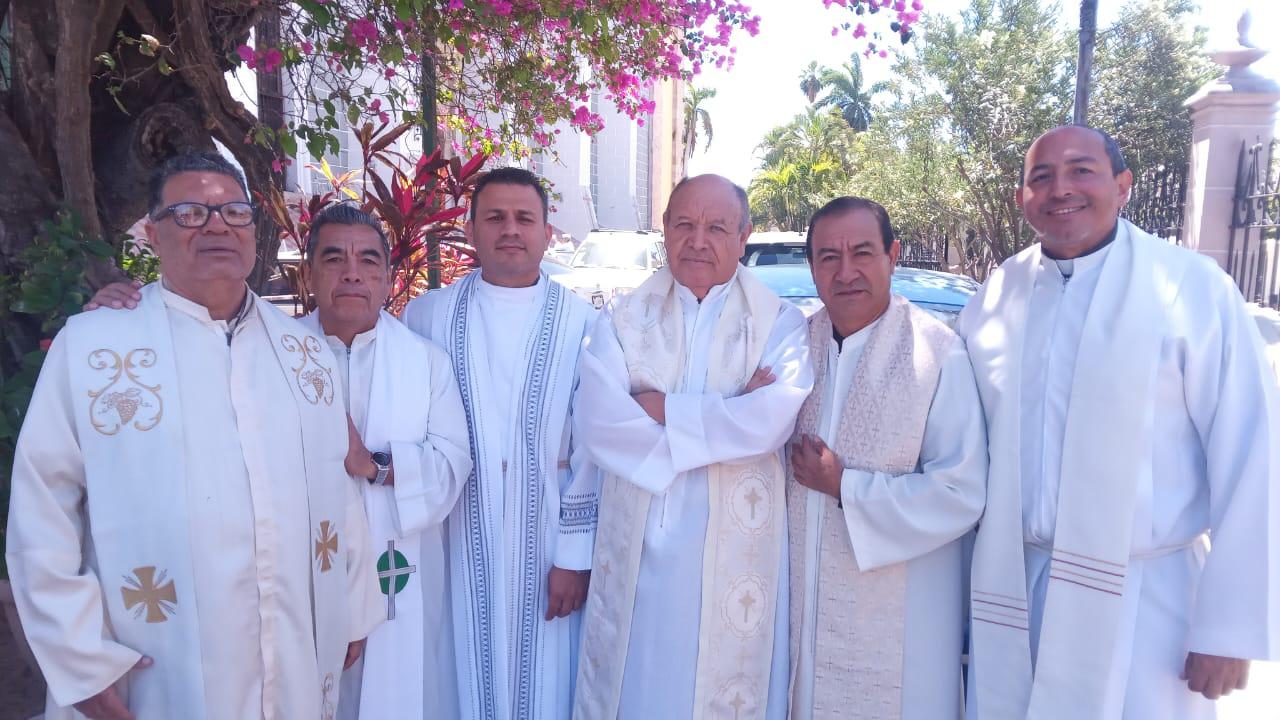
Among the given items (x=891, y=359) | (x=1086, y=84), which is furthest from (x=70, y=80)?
(x=1086, y=84)

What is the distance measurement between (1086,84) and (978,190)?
309 inches

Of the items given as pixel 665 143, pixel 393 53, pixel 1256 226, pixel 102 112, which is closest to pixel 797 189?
pixel 665 143

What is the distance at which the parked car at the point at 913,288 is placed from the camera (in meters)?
4.29

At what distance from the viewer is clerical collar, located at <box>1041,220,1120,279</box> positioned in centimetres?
234

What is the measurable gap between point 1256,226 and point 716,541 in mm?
8423

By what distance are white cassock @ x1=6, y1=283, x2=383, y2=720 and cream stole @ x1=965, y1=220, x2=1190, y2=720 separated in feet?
6.11

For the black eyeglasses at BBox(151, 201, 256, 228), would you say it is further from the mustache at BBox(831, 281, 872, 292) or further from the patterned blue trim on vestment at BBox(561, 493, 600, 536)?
the mustache at BBox(831, 281, 872, 292)

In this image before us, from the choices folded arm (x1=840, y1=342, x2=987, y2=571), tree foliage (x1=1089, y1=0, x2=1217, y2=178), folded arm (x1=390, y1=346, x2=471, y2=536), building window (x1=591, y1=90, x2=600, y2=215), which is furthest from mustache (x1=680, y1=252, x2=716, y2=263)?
building window (x1=591, y1=90, x2=600, y2=215)

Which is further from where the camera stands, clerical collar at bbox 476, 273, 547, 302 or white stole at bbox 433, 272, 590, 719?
clerical collar at bbox 476, 273, 547, 302

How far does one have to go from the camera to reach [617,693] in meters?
2.55

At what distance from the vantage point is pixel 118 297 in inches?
77.9

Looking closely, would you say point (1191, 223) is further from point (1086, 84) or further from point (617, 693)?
point (617, 693)

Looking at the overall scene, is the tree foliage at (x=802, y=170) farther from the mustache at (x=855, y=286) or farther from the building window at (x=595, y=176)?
the mustache at (x=855, y=286)

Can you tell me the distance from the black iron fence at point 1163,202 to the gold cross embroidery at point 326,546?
10.1 metres
